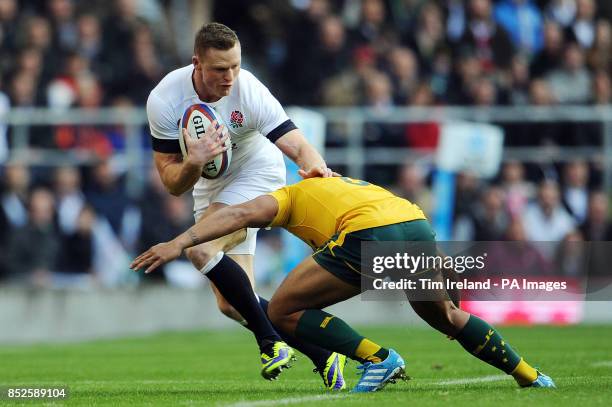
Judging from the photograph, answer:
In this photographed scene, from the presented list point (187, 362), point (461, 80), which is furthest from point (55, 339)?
point (461, 80)

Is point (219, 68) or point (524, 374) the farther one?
point (219, 68)

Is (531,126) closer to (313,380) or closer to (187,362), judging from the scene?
(187,362)

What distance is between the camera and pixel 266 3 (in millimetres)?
21234

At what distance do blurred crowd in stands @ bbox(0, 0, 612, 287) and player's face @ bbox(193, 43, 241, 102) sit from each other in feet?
26.8

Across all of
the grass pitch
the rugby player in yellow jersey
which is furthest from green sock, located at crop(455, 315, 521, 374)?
the grass pitch

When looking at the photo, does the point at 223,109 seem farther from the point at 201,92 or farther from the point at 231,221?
the point at 231,221

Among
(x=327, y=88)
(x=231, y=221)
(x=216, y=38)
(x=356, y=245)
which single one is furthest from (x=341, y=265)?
(x=327, y=88)

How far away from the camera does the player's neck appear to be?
372 inches

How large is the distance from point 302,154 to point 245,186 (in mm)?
818

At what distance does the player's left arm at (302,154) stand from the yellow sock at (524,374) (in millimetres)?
1748

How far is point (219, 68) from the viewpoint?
9086 millimetres

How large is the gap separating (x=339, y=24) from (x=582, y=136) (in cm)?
378

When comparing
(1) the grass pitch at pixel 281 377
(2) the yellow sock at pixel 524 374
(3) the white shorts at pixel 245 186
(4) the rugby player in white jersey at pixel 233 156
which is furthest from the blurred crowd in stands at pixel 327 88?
(2) the yellow sock at pixel 524 374

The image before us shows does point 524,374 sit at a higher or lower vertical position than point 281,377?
higher
